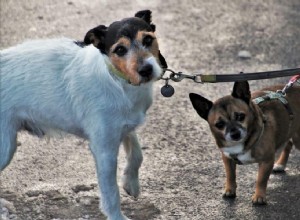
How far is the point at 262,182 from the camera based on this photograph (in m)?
4.61

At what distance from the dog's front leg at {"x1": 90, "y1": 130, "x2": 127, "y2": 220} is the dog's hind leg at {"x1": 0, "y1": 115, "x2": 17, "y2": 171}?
505 millimetres

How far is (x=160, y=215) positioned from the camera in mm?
4594

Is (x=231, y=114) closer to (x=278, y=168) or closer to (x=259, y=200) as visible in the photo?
(x=259, y=200)

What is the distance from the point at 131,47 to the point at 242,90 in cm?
98

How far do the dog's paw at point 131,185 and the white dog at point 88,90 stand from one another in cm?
36

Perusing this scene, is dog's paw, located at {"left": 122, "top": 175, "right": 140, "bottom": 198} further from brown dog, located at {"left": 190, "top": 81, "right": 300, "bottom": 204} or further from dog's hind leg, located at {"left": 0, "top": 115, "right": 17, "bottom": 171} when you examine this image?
dog's hind leg, located at {"left": 0, "top": 115, "right": 17, "bottom": 171}

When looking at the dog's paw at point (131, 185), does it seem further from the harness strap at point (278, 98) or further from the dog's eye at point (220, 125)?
the harness strap at point (278, 98)

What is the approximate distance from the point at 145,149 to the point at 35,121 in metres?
1.28

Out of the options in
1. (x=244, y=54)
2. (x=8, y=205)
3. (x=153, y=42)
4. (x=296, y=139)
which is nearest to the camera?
(x=153, y=42)

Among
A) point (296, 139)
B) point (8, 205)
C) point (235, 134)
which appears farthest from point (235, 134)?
point (8, 205)

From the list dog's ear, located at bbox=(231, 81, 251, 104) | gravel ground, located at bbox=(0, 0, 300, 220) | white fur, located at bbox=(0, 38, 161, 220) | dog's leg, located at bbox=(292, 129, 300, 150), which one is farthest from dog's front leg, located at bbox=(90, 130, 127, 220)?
dog's leg, located at bbox=(292, 129, 300, 150)

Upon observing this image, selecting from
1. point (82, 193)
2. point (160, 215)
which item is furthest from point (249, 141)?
point (82, 193)

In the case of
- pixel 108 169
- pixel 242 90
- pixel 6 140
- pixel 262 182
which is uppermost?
pixel 242 90

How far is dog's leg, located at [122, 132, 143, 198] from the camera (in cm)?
460
